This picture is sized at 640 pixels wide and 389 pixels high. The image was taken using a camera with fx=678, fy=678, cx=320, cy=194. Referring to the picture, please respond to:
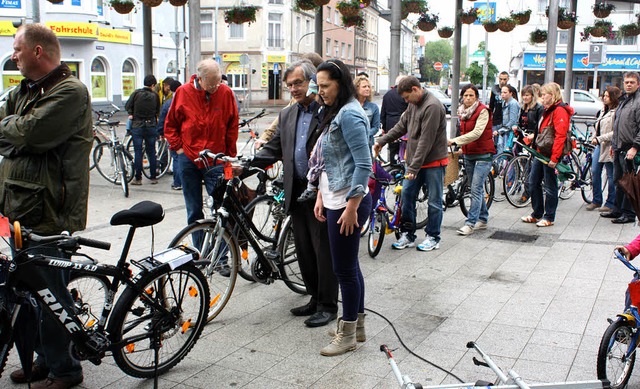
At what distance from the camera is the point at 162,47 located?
39.4 meters

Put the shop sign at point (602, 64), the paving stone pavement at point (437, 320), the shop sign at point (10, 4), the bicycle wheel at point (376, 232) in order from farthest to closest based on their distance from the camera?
the shop sign at point (602, 64), the shop sign at point (10, 4), the bicycle wheel at point (376, 232), the paving stone pavement at point (437, 320)

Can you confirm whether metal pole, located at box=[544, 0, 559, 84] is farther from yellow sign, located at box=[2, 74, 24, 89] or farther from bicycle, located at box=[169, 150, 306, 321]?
yellow sign, located at box=[2, 74, 24, 89]

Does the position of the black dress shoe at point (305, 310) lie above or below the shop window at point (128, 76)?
below

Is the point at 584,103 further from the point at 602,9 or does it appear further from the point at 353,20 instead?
the point at 353,20

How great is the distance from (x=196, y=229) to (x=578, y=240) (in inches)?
203

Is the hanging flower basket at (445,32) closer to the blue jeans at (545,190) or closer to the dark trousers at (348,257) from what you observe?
the blue jeans at (545,190)

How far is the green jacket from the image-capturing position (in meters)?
3.60

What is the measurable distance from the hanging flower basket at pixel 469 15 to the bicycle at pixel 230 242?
32.8 feet

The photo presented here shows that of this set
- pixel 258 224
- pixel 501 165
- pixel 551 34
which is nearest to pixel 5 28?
pixel 551 34

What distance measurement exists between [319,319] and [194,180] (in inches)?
75.0

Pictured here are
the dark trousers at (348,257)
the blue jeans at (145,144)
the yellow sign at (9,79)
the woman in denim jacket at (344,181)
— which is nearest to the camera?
the woman in denim jacket at (344,181)

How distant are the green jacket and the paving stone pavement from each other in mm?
1054

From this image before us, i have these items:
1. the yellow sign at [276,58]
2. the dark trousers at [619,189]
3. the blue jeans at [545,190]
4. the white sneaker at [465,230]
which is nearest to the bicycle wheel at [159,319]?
the white sneaker at [465,230]

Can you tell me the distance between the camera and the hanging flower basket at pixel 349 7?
11609 mm
